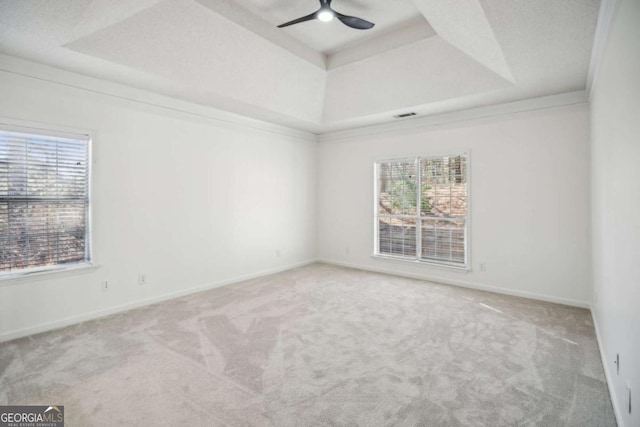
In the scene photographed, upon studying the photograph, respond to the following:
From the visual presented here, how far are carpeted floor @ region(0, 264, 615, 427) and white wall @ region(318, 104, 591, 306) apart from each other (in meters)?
0.46

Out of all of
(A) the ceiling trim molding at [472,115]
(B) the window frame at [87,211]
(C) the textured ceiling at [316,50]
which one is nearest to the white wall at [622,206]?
(C) the textured ceiling at [316,50]

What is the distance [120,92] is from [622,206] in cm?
455

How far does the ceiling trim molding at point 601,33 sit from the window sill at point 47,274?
4866 mm

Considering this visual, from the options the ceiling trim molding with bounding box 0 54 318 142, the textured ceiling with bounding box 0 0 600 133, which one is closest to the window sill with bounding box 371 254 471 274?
the textured ceiling with bounding box 0 0 600 133

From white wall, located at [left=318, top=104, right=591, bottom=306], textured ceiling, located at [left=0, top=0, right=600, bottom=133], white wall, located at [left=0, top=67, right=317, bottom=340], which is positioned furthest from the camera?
white wall, located at [left=318, top=104, right=591, bottom=306]

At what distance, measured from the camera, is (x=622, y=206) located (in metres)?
1.91

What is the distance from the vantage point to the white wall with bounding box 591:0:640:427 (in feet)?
5.16

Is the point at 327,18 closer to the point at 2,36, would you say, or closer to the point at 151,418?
the point at 2,36

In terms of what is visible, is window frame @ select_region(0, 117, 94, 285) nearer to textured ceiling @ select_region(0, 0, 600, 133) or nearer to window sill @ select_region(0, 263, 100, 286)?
window sill @ select_region(0, 263, 100, 286)

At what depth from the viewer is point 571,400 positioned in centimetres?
211

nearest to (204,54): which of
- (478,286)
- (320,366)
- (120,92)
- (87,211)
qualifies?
(120,92)

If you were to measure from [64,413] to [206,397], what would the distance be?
0.81 metres

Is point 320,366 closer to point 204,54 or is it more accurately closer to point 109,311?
point 109,311

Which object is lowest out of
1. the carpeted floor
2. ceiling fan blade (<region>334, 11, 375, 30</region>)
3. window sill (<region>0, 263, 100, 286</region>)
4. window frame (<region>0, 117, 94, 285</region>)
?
the carpeted floor
